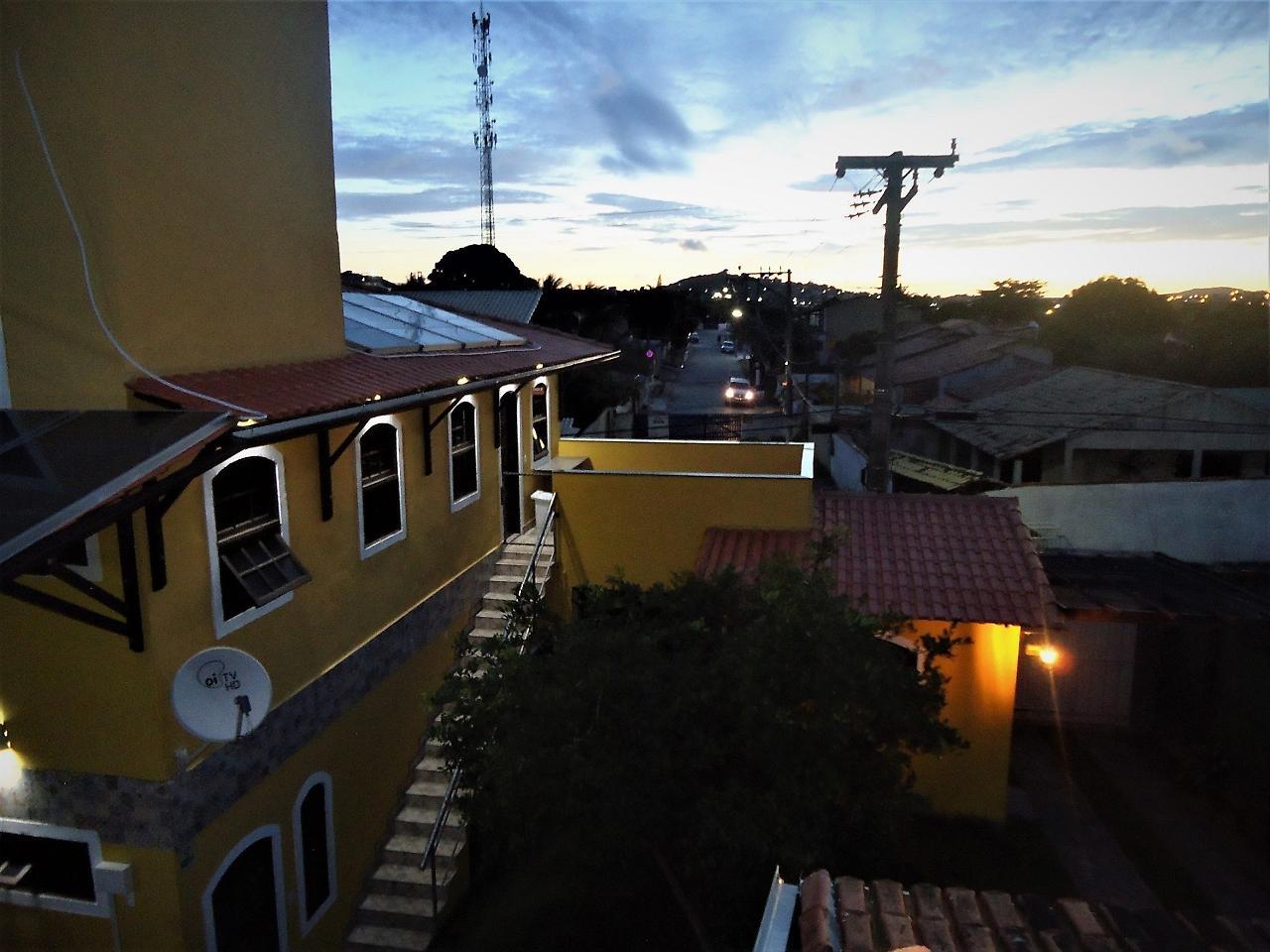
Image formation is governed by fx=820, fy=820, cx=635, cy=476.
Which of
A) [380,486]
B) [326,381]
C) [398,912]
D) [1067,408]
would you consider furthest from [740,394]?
[326,381]

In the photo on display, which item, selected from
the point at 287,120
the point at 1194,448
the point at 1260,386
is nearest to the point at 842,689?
the point at 287,120

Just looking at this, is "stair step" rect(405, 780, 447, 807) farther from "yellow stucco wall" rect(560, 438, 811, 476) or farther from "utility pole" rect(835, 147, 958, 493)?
"utility pole" rect(835, 147, 958, 493)

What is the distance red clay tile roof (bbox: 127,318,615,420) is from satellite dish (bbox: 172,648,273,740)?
1870 mm

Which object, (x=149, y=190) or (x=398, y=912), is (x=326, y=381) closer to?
(x=149, y=190)

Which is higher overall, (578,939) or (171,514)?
(171,514)

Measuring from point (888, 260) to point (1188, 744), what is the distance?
31.3 feet

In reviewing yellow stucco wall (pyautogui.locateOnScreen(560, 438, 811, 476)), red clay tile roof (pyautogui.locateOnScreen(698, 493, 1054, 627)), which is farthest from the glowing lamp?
yellow stucco wall (pyautogui.locateOnScreen(560, 438, 811, 476))

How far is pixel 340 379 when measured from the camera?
7.45 m

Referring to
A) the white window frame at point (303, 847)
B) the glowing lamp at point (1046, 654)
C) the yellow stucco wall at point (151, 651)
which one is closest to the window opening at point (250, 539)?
the yellow stucco wall at point (151, 651)

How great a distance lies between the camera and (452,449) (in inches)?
422

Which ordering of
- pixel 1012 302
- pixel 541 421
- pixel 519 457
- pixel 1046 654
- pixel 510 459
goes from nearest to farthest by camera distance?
pixel 1046 654 < pixel 510 459 < pixel 519 457 < pixel 541 421 < pixel 1012 302

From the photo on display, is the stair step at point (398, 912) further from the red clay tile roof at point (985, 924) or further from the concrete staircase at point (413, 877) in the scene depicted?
the red clay tile roof at point (985, 924)

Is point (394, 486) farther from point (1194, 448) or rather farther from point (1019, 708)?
point (1194, 448)

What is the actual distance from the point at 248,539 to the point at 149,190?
112 inches
